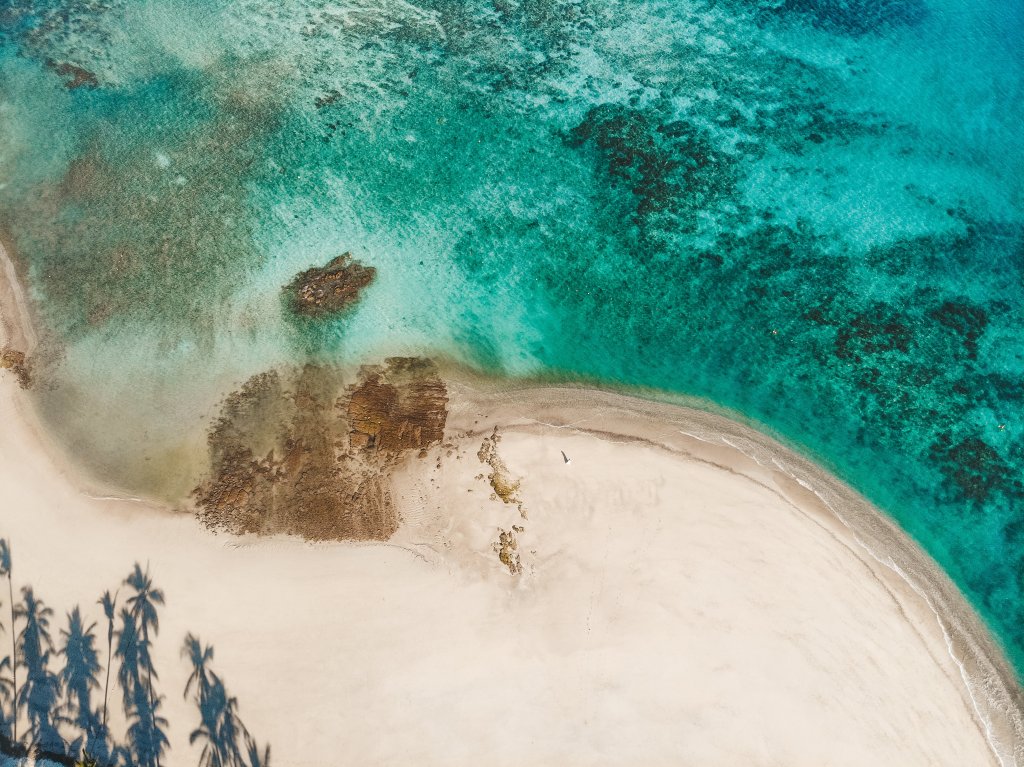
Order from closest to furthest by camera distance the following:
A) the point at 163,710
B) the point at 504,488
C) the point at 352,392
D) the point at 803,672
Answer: the point at 163,710, the point at 803,672, the point at 504,488, the point at 352,392

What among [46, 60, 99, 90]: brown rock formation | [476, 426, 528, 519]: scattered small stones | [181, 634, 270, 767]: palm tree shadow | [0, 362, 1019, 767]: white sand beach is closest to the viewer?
[181, 634, 270, 767]: palm tree shadow

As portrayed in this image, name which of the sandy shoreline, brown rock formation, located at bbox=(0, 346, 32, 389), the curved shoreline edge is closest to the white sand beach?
the sandy shoreline

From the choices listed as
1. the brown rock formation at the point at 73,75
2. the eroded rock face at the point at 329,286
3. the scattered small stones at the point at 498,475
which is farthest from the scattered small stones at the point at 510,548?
the brown rock formation at the point at 73,75

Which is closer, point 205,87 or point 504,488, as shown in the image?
point 504,488

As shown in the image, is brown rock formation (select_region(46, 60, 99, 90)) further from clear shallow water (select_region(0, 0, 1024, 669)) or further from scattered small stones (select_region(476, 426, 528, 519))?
scattered small stones (select_region(476, 426, 528, 519))

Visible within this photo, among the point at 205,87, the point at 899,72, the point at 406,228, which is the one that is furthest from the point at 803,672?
the point at 205,87

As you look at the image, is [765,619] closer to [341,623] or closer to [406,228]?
[341,623]

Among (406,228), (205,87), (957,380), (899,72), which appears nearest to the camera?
(957,380)
